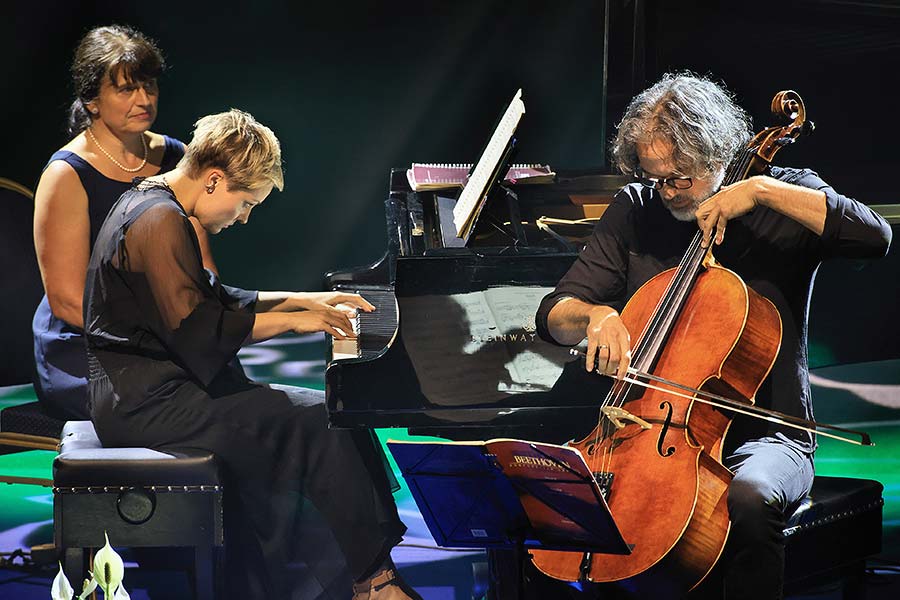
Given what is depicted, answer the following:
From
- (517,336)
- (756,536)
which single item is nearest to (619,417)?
(756,536)

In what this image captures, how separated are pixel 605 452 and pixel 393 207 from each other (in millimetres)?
1264

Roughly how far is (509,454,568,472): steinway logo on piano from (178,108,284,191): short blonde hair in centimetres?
130

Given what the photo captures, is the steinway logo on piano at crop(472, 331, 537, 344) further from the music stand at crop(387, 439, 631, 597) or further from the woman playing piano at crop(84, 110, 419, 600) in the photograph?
the music stand at crop(387, 439, 631, 597)

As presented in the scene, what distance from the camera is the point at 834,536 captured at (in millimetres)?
2650

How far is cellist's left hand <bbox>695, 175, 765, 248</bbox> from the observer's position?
8.25ft

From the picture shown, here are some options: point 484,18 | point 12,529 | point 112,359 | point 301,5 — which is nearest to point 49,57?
point 301,5

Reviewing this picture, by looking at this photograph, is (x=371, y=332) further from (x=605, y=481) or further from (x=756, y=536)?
(x=756, y=536)

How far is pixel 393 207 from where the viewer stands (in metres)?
3.48

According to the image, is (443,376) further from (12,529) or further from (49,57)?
(49,57)

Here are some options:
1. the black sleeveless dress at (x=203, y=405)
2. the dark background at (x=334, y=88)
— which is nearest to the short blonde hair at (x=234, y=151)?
the black sleeveless dress at (x=203, y=405)

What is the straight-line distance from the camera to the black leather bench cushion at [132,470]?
2.82m

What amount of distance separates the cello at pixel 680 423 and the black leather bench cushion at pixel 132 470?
0.86m

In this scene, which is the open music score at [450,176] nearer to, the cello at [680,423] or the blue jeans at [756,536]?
the cello at [680,423]

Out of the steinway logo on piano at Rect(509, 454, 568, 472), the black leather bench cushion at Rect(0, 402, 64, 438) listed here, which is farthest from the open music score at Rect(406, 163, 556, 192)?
the steinway logo on piano at Rect(509, 454, 568, 472)
